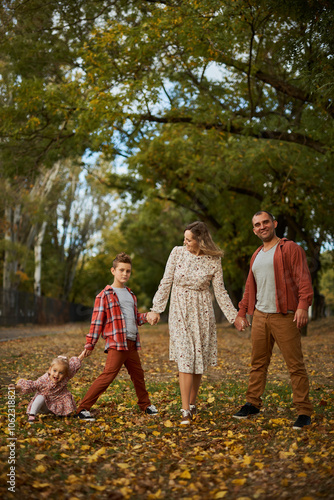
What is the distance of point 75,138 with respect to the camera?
15.3 m

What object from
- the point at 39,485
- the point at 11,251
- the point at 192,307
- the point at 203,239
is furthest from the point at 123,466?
the point at 11,251

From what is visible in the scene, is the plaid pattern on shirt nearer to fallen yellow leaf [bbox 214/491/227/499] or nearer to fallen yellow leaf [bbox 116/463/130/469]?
fallen yellow leaf [bbox 116/463/130/469]

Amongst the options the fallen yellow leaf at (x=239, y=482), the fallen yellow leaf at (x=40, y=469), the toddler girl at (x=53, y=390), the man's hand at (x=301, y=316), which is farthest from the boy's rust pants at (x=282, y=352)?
the fallen yellow leaf at (x=40, y=469)

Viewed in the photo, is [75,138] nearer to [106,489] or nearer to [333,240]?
[333,240]

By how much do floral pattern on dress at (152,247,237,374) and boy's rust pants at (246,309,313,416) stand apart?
356mm

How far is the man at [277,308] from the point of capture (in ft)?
17.9

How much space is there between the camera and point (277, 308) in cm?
560

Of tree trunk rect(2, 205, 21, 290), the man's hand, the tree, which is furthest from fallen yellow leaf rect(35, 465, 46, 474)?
tree trunk rect(2, 205, 21, 290)

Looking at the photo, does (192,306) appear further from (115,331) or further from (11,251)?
(11,251)

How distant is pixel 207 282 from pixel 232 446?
1.77m

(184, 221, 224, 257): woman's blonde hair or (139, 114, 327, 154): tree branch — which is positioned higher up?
(139, 114, 327, 154): tree branch

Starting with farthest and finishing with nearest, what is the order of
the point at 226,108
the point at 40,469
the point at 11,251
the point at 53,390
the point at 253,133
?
the point at 11,251 → the point at 226,108 → the point at 253,133 → the point at 53,390 → the point at 40,469

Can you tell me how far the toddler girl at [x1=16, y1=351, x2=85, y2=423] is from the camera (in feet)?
18.6

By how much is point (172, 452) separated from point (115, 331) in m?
1.52
